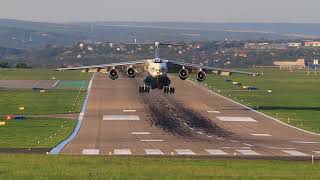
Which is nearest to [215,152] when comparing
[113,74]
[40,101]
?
[113,74]

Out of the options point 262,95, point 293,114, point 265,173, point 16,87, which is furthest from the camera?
point 16,87

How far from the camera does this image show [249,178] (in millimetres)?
39188

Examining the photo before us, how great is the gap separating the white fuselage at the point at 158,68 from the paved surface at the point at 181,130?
140 inches

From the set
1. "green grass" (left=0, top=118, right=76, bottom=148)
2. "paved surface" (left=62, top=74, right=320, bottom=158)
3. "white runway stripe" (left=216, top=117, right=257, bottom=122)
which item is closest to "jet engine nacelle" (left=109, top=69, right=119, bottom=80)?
"paved surface" (left=62, top=74, right=320, bottom=158)

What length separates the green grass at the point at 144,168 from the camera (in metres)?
39.7

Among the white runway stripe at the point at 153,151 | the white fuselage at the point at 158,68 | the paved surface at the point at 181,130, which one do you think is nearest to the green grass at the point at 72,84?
the paved surface at the point at 181,130

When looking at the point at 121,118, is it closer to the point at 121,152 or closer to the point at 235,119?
the point at 235,119

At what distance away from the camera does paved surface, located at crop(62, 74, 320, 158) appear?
5841 cm

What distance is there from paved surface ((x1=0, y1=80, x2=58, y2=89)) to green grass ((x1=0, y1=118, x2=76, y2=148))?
58407 millimetres

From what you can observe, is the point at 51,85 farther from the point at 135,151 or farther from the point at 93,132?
the point at 135,151

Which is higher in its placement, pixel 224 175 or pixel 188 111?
pixel 224 175

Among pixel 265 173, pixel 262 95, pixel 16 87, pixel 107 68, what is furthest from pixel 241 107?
pixel 265 173

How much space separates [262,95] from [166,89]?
30.0 metres

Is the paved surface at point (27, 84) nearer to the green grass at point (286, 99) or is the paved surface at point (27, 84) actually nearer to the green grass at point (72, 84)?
the green grass at point (72, 84)
